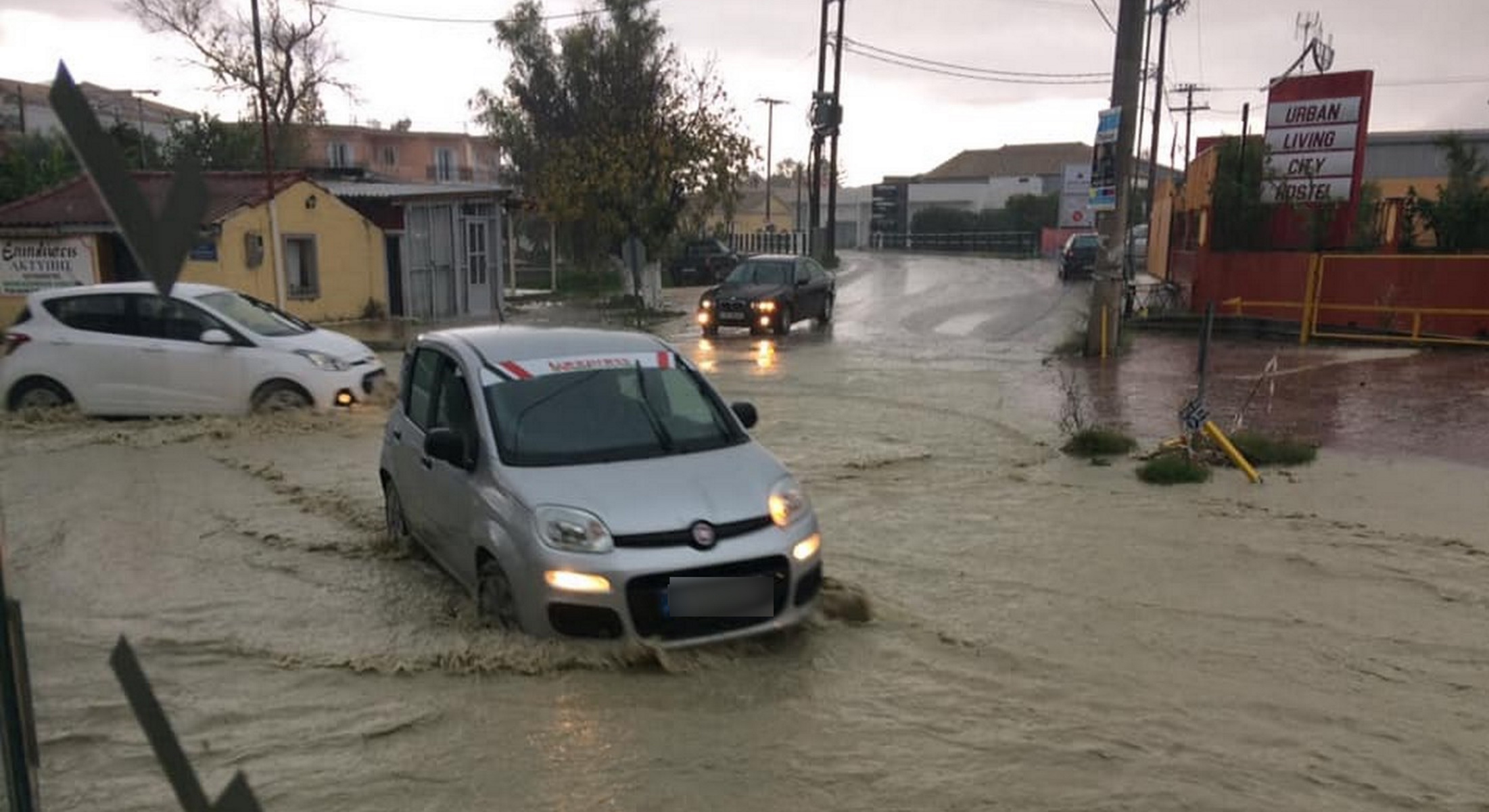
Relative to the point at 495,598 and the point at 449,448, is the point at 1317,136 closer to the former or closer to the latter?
the point at 449,448

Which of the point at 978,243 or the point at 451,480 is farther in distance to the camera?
the point at 978,243

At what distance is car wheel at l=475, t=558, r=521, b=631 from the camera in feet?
17.6

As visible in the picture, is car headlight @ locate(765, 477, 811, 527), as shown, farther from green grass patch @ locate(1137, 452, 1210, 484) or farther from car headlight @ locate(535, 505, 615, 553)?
green grass patch @ locate(1137, 452, 1210, 484)

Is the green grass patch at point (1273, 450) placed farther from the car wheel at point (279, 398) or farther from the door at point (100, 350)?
the door at point (100, 350)

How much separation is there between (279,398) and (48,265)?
1124cm

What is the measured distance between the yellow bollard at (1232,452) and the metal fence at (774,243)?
124ft

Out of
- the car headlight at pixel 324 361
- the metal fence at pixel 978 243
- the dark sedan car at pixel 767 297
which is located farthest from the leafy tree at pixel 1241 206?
the metal fence at pixel 978 243

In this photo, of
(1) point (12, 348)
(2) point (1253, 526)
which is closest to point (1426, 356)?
(2) point (1253, 526)

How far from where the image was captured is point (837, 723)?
16.1 ft

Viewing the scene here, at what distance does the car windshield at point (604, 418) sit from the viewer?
228 inches

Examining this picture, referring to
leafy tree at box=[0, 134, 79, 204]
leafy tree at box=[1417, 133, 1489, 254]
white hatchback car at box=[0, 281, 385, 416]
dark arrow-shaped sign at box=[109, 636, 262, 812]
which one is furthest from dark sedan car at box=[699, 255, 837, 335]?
dark arrow-shaped sign at box=[109, 636, 262, 812]

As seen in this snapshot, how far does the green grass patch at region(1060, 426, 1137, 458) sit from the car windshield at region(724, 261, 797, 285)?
528 inches

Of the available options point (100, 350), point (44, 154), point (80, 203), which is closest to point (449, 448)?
point (44, 154)

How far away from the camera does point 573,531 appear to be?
5.07 meters
